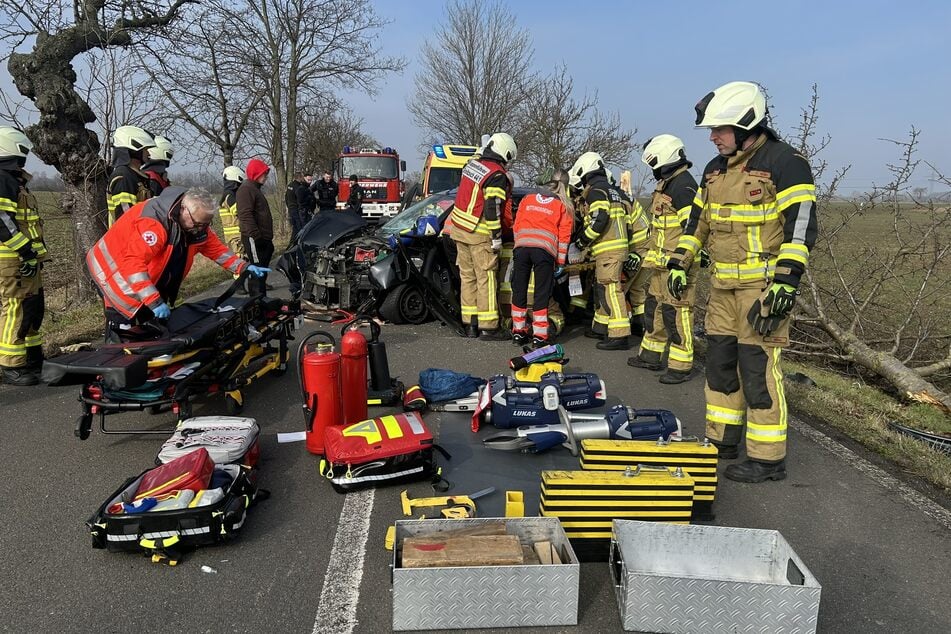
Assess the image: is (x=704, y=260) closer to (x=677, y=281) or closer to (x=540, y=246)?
(x=540, y=246)

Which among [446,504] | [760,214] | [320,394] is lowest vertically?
[446,504]

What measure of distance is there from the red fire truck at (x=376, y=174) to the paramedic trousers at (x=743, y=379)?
1812 centimetres

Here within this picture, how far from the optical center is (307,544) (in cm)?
311

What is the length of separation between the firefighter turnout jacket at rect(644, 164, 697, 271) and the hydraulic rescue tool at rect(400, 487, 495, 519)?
357cm

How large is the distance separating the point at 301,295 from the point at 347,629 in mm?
6451

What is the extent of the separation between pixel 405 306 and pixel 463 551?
5548mm

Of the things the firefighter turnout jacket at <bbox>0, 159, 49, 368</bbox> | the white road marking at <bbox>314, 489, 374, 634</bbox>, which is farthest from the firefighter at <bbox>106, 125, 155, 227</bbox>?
the white road marking at <bbox>314, 489, 374, 634</bbox>

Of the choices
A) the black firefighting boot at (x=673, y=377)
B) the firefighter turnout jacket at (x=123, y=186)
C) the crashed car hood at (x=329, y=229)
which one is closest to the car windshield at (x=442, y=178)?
the crashed car hood at (x=329, y=229)

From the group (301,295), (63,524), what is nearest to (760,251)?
(63,524)

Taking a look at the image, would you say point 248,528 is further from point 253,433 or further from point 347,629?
point 347,629

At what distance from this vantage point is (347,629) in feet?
8.15

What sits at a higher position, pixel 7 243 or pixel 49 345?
pixel 7 243

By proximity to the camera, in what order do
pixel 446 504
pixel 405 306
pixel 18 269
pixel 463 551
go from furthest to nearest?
pixel 405 306 → pixel 18 269 → pixel 446 504 → pixel 463 551

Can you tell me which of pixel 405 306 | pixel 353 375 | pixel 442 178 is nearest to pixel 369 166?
pixel 442 178
